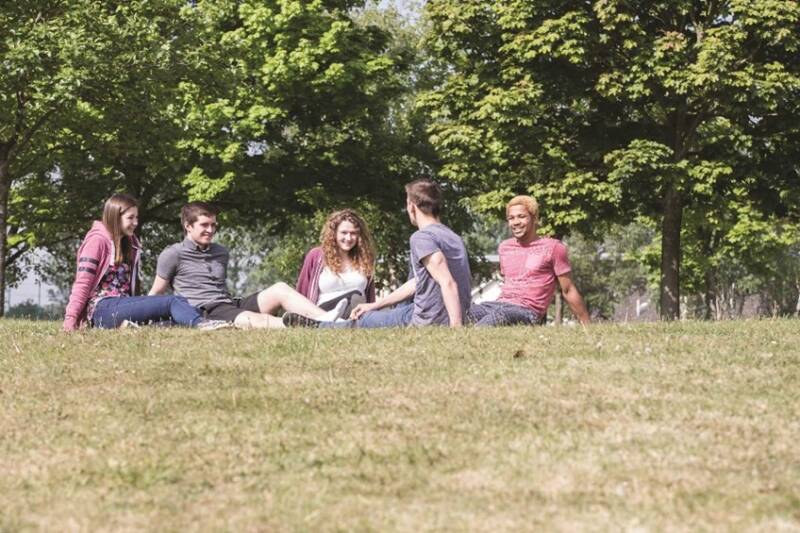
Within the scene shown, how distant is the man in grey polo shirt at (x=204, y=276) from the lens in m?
13.0

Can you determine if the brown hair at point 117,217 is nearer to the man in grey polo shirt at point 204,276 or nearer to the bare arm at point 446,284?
the man in grey polo shirt at point 204,276

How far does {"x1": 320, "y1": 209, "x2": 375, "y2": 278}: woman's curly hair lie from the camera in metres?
13.0

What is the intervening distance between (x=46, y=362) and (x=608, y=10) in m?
19.8

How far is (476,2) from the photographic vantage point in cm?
2905

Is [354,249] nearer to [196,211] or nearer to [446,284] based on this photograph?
[196,211]

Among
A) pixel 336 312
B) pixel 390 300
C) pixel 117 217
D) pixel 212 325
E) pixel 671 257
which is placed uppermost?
pixel 671 257

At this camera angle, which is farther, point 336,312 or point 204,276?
point 204,276

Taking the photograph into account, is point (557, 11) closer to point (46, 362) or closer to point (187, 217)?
point (187, 217)

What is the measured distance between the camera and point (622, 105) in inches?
1141

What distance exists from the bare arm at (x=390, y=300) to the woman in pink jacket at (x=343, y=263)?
551mm

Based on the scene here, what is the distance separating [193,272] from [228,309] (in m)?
0.67

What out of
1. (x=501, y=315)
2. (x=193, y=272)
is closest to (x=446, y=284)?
(x=501, y=315)

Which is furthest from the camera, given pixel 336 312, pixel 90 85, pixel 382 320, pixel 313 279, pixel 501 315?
pixel 90 85

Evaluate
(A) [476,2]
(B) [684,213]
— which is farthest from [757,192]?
(A) [476,2]
